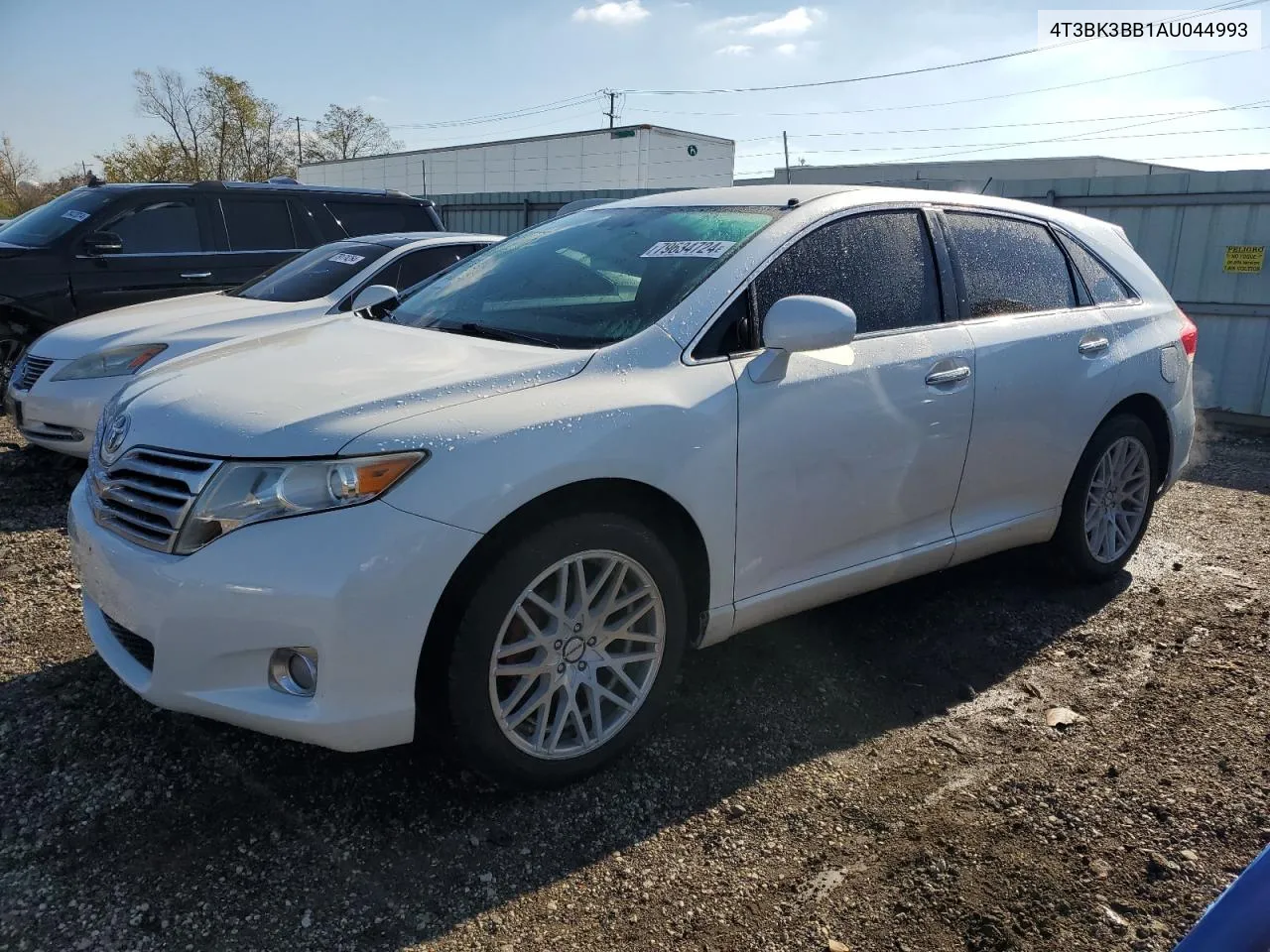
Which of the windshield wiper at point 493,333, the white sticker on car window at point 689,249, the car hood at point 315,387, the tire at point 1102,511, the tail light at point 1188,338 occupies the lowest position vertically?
the tire at point 1102,511

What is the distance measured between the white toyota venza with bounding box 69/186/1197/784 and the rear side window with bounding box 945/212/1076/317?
1 centimetres

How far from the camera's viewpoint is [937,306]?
3.55 meters

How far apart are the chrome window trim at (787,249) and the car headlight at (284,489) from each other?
0.95 metres

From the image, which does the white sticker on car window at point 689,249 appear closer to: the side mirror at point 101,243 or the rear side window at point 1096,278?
the rear side window at point 1096,278

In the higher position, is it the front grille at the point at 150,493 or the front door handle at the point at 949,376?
the front door handle at the point at 949,376

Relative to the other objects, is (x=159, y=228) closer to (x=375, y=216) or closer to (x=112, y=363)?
(x=375, y=216)

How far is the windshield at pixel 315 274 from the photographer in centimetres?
654

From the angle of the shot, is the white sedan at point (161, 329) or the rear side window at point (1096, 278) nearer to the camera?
the rear side window at point (1096, 278)

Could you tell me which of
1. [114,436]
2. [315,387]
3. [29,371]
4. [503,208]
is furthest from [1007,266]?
[503,208]

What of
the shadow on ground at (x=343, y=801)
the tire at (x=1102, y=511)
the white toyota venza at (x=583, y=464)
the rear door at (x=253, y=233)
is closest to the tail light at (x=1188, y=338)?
the tire at (x=1102, y=511)

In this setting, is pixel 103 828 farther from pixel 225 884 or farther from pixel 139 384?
pixel 139 384

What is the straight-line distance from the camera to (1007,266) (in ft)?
12.8

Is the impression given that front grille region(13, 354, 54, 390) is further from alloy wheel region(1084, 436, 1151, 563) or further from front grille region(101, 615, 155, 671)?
alloy wheel region(1084, 436, 1151, 563)

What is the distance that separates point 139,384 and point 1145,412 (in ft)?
13.7
